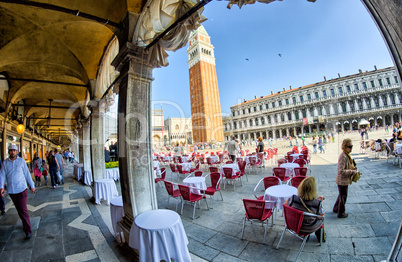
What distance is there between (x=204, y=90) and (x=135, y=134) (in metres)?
45.8

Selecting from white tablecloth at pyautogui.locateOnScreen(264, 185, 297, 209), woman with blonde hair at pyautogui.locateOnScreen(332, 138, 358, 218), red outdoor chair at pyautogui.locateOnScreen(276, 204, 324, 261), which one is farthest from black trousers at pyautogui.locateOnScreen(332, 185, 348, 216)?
red outdoor chair at pyautogui.locateOnScreen(276, 204, 324, 261)

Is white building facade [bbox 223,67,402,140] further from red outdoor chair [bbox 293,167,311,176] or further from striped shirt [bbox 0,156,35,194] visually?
striped shirt [bbox 0,156,35,194]

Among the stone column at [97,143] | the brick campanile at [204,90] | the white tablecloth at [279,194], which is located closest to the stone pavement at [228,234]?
the white tablecloth at [279,194]

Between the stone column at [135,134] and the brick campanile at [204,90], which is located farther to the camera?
the brick campanile at [204,90]

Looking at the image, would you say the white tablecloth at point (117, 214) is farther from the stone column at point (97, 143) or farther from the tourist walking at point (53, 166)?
the tourist walking at point (53, 166)

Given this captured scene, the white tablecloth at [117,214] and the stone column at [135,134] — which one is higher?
the stone column at [135,134]

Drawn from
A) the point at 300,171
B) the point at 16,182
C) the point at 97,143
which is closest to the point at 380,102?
the point at 300,171

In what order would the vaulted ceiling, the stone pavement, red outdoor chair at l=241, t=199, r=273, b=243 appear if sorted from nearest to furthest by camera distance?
1. the stone pavement
2. red outdoor chair at l=241, t=199, r=273, b=243
3. the vaulted ceiling

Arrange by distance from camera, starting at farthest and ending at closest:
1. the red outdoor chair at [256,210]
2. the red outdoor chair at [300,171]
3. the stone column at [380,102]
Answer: the stone column at [380,102] < the red outdoor chair at [300,171] < the red outdoor chair at [256,210]

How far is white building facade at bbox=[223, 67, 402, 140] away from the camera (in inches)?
1382

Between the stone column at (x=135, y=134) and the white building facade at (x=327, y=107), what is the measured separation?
156 feet

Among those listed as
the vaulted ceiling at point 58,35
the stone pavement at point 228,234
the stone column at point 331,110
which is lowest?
the stone pavement at point 228,234

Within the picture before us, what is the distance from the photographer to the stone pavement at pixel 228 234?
223 centimetres

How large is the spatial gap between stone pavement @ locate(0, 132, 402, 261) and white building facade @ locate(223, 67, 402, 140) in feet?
147
